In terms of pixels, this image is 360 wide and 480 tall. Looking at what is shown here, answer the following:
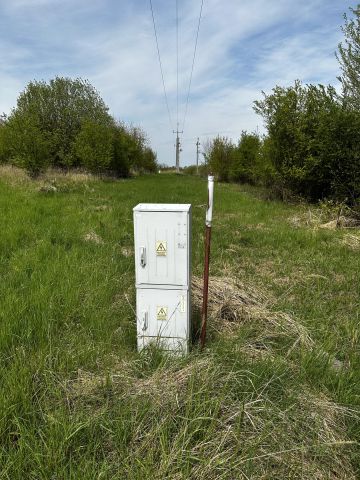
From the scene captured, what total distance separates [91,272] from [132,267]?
0.68 metres

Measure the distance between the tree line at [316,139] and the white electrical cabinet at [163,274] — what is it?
10.3m

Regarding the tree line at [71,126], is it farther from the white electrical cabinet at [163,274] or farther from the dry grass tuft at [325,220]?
the white electrical cabinet at [163,274]

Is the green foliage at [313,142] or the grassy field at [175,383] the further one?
the green foliage at [313,142]

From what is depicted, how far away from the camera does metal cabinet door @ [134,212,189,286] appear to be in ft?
9.12

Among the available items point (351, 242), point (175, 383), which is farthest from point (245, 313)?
point (351, 242)

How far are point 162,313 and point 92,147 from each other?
24.5 m

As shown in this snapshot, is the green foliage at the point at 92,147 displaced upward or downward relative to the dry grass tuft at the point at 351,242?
upward

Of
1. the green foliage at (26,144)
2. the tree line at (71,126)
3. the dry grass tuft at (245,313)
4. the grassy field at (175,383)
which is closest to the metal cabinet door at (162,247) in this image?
the grassy field at (175,383)

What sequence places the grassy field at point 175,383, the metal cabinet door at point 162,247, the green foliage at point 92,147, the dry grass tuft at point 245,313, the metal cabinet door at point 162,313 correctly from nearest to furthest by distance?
1. the grassy field at point 175,383
2. the metal cabinet door at point 162,247
3. the metal cabinet door at point 162,313
4. the dry grass tuft at point 245,313
5. the green foliage at point 92,147

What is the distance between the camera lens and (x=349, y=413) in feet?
7.59

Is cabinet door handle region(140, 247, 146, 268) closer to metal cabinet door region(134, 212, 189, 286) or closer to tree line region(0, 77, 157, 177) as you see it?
metal cabinet door region(134, 212, 189, 286)

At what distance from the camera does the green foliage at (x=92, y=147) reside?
2512 cm

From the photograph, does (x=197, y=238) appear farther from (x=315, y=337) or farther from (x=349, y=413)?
(x=349, y=413)

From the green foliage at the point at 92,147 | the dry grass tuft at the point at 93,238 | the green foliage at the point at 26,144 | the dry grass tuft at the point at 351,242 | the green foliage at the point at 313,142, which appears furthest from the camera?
the green foliage at the point at 92,147
